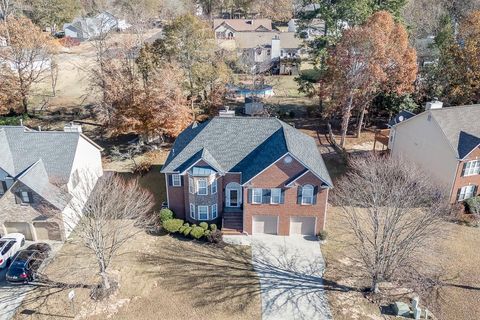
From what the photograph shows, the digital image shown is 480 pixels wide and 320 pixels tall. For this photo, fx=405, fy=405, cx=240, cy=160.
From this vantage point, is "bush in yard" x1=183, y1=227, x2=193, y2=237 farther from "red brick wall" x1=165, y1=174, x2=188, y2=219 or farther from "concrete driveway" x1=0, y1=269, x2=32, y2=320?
"concrete driveway" x1=0, y1=269, x2=32, y2=320

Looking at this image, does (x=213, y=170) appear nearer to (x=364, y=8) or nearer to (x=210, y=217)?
(x=210, y=217)

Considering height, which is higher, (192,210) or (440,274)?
(192,210)

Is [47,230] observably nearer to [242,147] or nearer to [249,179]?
[249,179]

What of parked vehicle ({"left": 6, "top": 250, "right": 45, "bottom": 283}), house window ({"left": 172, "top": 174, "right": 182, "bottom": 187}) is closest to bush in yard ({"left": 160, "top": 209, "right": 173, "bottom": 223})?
house window ({"left": 172, "top": 174, "right": 182, "bottom": 187})

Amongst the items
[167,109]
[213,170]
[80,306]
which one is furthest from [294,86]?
[80,306]

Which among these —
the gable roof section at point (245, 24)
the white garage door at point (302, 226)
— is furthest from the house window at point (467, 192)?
the gable roof section at point (245, 24)

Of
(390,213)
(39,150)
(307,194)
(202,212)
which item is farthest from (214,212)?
(39,150)
